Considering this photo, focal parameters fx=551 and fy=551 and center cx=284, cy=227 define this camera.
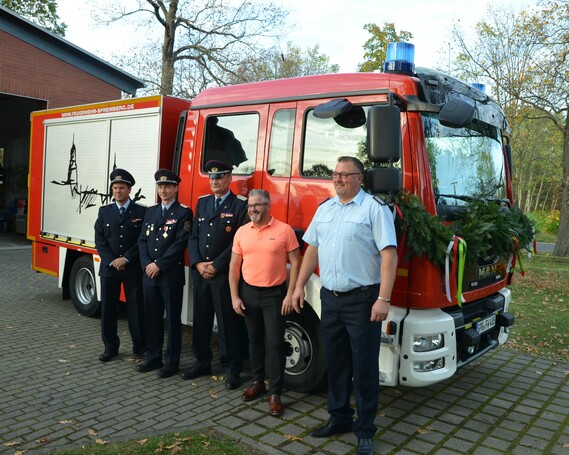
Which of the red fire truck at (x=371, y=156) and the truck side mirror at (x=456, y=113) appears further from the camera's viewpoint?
the red fire truck at (x=371, y=156)

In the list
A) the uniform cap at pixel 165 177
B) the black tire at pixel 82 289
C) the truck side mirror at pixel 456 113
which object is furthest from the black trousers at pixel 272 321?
the black tire at pixel 82 289

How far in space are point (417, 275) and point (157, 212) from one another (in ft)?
8.24

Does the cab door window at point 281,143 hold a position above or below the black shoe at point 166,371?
above

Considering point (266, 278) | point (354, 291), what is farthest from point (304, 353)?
point (354, 291)

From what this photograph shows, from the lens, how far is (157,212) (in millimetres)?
5188

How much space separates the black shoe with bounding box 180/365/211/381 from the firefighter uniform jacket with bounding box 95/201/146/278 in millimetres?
1155

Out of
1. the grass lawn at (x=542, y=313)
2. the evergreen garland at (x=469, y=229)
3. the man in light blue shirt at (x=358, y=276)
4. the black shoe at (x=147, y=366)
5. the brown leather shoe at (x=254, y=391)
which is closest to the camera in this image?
the man in light blue shirt at (x=358, y=276)

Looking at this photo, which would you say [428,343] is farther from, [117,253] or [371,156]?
[117,253]

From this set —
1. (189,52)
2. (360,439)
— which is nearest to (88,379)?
(360,439)

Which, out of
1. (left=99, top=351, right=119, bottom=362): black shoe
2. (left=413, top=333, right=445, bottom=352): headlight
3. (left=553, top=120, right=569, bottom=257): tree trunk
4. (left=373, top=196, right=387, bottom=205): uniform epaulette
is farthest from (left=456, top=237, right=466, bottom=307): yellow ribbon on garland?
(left=553, top=120, right=569, bottom=257): tree trunk

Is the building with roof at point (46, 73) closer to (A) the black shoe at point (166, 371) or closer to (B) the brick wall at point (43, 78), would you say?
(B) the brick wall at point (43, 78)

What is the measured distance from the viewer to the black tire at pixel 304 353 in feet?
15.0

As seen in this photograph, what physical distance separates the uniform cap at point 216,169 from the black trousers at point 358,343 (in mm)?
1525

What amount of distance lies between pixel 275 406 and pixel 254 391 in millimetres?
319
